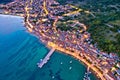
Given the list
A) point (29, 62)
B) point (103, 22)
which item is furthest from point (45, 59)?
point (103, 22)

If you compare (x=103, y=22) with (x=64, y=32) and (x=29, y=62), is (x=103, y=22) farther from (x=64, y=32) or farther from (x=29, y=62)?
(x=29, y=62)

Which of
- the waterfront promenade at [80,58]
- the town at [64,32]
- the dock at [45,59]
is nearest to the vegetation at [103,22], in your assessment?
the town at [64,32]

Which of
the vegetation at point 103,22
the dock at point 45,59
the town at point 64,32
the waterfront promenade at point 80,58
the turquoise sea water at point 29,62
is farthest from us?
the vegetation at point 103,22

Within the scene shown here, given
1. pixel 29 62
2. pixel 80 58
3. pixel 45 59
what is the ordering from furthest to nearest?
pixel 45 59 < pixel 29 62 < pixel 80 58

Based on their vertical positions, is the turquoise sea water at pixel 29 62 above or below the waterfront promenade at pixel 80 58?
below

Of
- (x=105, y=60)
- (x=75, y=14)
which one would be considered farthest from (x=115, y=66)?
(x=75, y=14)

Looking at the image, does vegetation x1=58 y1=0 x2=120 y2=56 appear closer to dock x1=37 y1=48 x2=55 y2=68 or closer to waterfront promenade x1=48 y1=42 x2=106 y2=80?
waterfront promenade x1=48 y1=42 x2=106 y2=80

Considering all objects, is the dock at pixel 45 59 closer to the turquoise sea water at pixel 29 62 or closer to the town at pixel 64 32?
the turquoise sea water at pixel 29 62

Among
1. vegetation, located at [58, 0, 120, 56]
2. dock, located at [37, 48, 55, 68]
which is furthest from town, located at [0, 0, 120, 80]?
dock, located at [37, 48, 55, 68]
